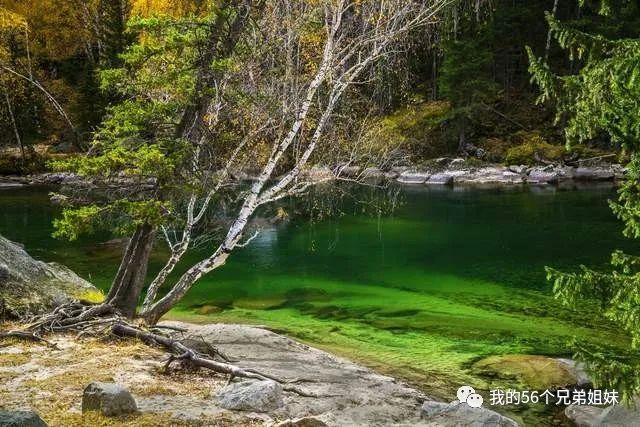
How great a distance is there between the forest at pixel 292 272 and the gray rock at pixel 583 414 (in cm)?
4

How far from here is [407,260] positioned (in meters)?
19.0

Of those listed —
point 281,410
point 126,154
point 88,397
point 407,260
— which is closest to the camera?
point 88,397

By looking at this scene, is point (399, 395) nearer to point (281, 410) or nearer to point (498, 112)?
point (281, 410)

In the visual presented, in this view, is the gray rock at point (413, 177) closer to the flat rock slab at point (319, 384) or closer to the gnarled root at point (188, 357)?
the flat rock slab at point (319, 384)

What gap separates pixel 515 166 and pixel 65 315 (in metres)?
34.1

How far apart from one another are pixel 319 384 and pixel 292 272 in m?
9.87

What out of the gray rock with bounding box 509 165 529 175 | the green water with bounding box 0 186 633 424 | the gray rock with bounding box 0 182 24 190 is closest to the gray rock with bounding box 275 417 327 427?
the green water with bounding box 0 186 633 424

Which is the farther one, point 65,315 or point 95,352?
point 65,315

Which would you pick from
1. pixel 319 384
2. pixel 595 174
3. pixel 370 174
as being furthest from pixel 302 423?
pixel 595 174

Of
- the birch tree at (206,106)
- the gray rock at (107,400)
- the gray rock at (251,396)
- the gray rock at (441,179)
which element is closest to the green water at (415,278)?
Result: the gray rock at (251,396)

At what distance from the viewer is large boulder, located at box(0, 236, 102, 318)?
30.0ft

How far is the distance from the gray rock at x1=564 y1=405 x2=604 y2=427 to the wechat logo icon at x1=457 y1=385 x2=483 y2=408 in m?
1.10

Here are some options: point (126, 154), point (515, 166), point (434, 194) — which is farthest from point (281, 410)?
point (515, 166)

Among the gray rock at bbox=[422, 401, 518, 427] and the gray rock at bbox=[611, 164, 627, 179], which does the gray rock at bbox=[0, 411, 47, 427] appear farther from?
the gray rock at bbox=[611, 164, 627, 179]
